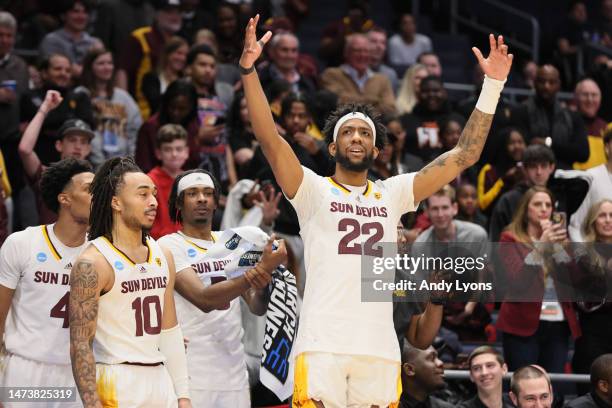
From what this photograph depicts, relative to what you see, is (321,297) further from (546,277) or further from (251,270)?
(546,277)

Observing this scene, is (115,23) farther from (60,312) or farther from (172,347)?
(172,347)

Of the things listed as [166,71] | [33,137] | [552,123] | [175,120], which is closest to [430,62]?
[552,123]

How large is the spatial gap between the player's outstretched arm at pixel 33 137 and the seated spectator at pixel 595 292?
168 inches

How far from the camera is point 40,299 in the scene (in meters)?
6.89

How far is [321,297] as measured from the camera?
20.1ft

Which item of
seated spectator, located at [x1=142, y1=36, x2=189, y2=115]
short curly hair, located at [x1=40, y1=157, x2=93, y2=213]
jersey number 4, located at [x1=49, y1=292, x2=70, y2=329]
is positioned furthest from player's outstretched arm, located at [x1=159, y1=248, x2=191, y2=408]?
seated spectator, located at [x1=142, y1=36, x2=189, y2=115]

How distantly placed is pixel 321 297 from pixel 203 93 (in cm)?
531

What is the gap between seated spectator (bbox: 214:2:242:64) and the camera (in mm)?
12883

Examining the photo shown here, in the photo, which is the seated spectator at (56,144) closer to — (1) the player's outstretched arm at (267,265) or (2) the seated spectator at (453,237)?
(2) the seated spectator at (453,237)

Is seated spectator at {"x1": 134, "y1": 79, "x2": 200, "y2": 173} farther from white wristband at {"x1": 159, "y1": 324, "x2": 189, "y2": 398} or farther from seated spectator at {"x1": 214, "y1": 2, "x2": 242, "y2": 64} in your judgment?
white wristband at {"x1": 159, "y1": 324, "x2": 189, "y2": 398}

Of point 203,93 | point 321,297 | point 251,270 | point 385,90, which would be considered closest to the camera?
point 321,297

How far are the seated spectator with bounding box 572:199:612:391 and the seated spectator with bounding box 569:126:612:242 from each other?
13.6 inches

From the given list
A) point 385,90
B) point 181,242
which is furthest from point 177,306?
point 385,90

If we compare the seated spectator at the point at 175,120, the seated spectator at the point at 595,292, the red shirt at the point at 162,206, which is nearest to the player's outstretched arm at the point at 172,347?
the red shirt at the point at 162,206
